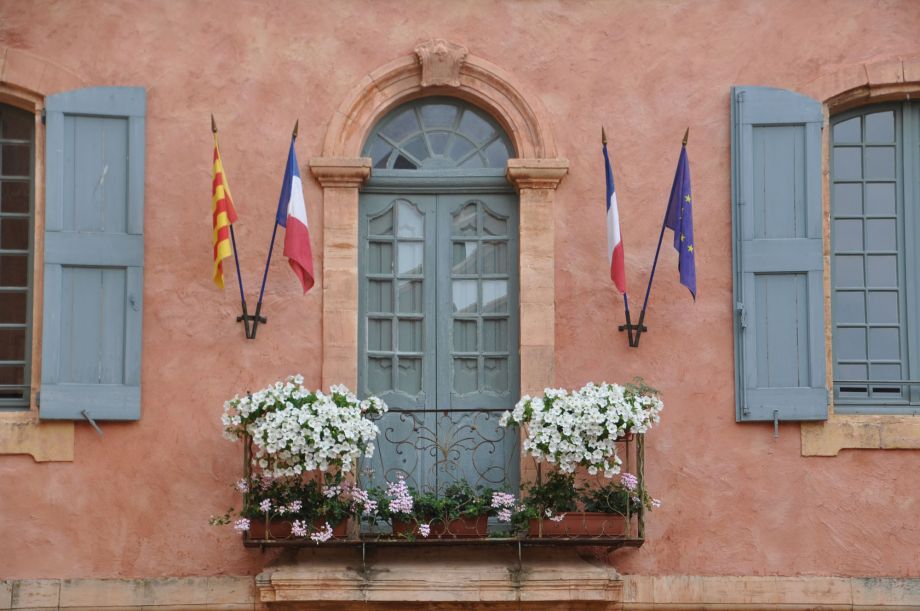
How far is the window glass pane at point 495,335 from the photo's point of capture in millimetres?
9156

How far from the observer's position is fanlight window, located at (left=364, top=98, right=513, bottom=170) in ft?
30.6

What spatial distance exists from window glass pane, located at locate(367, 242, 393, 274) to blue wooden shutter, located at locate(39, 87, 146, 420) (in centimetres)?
134

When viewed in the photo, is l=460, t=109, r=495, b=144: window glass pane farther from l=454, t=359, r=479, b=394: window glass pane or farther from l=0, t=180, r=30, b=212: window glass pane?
l=0, t=180, r=30, b=212: window glass pane

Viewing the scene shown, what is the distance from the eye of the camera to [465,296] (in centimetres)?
920

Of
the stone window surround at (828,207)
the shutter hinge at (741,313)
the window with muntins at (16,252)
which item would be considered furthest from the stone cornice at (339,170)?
the stone window surround at (828,207)

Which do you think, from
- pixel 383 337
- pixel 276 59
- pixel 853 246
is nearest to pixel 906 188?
pixel 853 246

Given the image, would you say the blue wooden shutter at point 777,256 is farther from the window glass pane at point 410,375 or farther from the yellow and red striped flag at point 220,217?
the yellow and red striped flag at point 220,217

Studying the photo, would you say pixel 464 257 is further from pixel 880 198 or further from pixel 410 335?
pixel 880 198

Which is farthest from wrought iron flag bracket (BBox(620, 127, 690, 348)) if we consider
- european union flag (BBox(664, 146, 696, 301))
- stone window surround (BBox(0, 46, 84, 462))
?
stone window surround (BBox(0, 46, 84, 462))

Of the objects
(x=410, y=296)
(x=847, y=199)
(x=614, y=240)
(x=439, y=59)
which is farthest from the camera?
(x=847, y=199)

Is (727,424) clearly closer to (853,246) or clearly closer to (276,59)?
(853,246)

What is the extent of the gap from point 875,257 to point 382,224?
9.71 feet

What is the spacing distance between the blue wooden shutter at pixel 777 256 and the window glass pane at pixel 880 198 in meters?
0.44

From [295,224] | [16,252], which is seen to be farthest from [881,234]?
[16,252]
